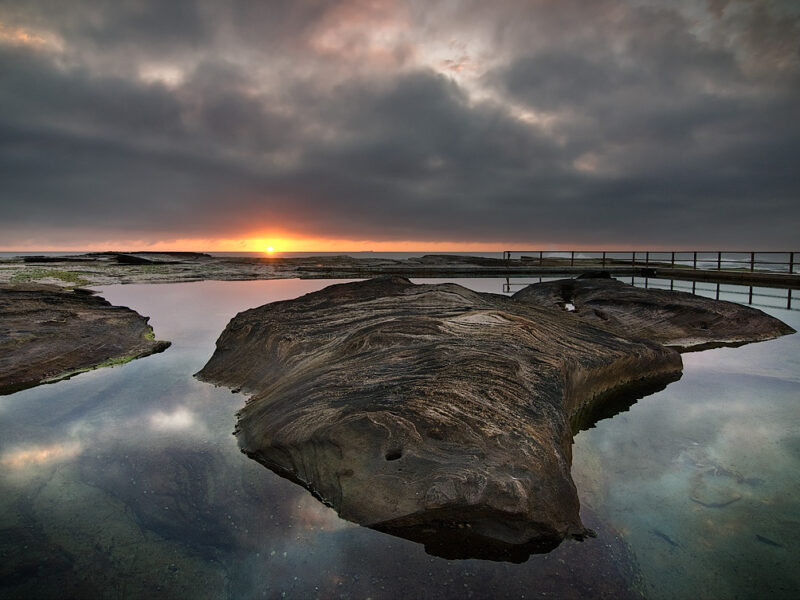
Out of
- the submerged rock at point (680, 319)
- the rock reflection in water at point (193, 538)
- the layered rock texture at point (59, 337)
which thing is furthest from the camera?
the submerged rock at point (680, 319)

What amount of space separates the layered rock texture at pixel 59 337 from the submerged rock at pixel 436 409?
7.29 feet

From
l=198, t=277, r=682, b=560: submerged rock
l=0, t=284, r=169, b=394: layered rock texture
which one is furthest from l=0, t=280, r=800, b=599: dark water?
l=0, t=284, r=169, b=394: layered rock texture

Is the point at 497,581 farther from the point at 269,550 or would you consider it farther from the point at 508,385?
the point at 508,385

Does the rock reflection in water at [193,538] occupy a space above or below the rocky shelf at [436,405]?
below

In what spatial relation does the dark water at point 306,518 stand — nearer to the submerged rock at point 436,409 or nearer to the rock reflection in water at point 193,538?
the rock reflection in water at point 193,538

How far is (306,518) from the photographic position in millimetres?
3021

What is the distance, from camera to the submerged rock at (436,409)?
279cm

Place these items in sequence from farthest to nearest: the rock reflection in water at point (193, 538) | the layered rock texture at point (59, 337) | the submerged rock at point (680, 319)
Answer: the submerged rock at point (680, 319) < the layered rock texture at point (59, 337) < the rock reflection in water at point (193, 538)

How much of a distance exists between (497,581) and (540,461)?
0.90 meters

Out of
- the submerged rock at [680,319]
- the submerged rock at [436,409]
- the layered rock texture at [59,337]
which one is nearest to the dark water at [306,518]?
the submerged rock at [436,409]

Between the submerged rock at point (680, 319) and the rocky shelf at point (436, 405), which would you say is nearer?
the rocky shelf at point (436, 405)

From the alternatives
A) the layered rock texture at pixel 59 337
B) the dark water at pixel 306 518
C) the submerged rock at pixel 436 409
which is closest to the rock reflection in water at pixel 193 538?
the dark water at pixel 306 518

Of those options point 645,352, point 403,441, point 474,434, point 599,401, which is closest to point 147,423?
point 403,441

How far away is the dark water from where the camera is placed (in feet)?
7.95
